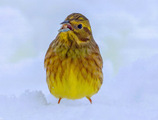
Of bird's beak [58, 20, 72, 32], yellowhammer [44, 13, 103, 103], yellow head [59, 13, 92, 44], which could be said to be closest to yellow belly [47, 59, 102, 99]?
yellowhammer [44, 13, 103, 103]

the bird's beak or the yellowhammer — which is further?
the yellowhammer

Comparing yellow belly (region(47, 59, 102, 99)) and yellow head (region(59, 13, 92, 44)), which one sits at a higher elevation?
yellow head (region(59, 13, 92, 44))

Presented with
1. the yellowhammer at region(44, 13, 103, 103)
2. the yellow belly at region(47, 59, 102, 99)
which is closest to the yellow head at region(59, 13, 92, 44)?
the yellowhammer at region(44, 13, 103, 103)

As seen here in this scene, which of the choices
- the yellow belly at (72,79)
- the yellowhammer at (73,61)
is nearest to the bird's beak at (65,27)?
the yellowhammer at (73,61)

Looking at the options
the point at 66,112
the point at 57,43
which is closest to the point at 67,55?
the point at 57,43

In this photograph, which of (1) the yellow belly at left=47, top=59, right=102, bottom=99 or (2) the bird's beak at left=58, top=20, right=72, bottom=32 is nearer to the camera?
(2) the bird's beak at left=58, top=20, right=72, bottom=32

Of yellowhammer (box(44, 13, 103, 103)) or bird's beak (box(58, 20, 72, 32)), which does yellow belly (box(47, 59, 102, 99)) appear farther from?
bird's beak (box(58, 20, 72, 32))

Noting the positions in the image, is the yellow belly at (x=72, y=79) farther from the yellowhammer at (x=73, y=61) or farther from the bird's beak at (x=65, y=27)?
the bird's beak at (x=65, y=27)
